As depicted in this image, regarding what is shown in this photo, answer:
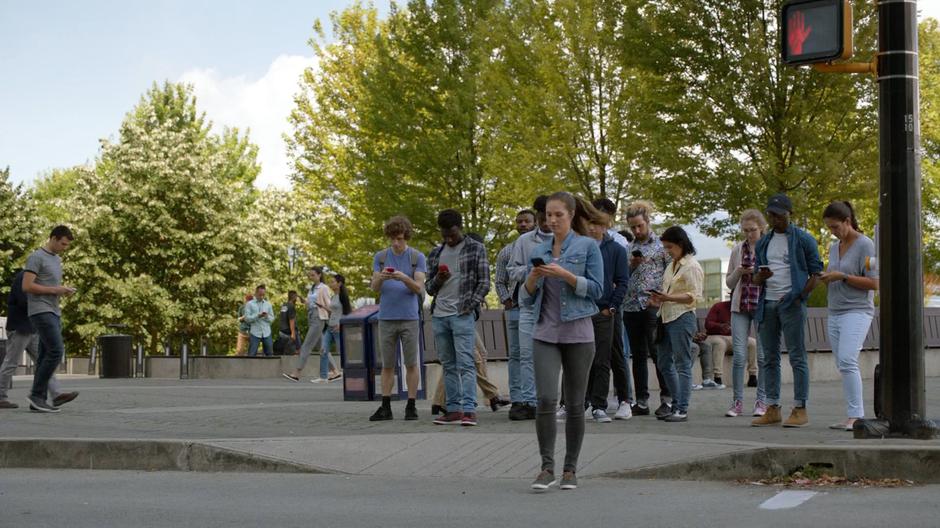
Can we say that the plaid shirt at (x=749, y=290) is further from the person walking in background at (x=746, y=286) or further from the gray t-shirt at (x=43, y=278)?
the gray t-shirt at (x=43, y=278)

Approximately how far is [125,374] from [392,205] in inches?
291

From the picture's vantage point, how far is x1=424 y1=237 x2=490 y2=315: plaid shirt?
11.2m

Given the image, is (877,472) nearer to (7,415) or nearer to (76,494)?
(76,494)

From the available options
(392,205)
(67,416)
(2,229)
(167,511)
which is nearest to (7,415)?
(67,416)

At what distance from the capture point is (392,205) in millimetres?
31312

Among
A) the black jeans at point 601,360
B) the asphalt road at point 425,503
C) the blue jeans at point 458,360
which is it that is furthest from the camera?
the black jeans at point 601,360

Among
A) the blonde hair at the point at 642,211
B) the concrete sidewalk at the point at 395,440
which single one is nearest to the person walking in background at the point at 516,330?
the concrete sidewalk at the point at 395,440

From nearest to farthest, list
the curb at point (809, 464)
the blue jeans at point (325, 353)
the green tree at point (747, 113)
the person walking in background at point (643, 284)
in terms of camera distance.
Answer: the curb at point (809, 464), the person walking in background at point (643, 284), the blue jeans at point (325, 353), the green tree at point (747, 113)

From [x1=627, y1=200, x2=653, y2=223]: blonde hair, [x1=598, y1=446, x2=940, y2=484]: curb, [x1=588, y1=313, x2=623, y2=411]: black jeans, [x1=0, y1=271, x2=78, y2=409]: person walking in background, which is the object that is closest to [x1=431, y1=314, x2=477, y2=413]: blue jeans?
[x1=588, y1=313, x2=623, y2=411]: black jeans

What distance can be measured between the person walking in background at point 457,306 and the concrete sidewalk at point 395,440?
0.36 m

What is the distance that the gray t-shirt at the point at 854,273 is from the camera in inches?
400

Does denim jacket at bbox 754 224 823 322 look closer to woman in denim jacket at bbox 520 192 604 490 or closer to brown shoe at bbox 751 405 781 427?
brown shoe at bbox 751 405 781 427

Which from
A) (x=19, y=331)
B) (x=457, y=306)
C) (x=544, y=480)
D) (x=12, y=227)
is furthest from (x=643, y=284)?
(x=12, y=227)

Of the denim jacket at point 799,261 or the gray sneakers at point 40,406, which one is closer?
the denim jacket at point 799,261
